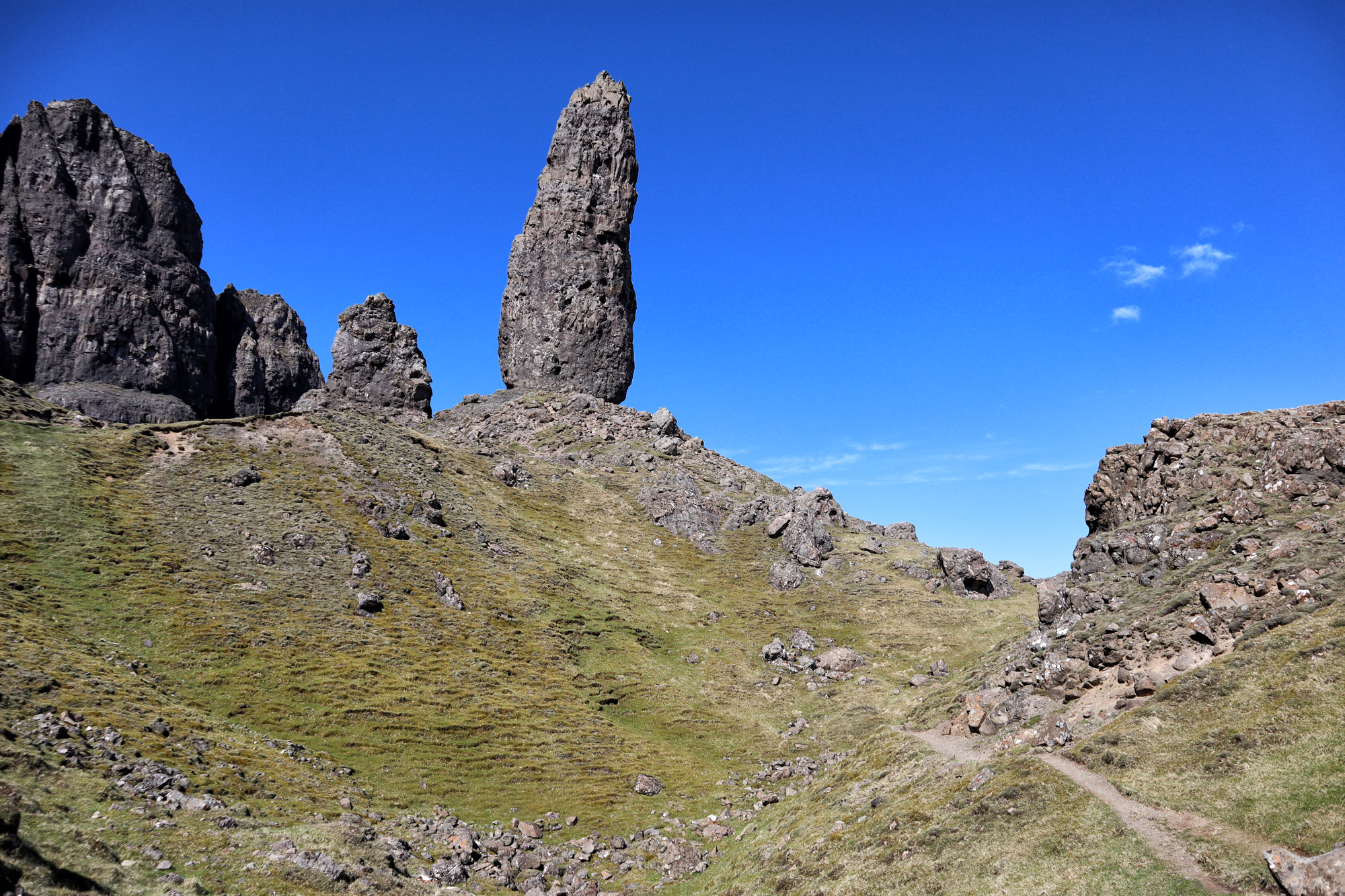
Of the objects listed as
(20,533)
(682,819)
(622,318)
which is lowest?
(682,819)

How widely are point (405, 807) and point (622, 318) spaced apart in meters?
113

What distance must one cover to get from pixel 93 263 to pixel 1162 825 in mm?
155821

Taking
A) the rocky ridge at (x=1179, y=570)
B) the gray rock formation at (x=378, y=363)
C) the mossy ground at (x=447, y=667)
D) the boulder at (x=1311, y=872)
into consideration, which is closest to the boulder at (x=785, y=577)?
the mossy ground at (x=447, y=667)

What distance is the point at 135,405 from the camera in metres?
116

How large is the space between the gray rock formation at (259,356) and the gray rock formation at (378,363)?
133ft

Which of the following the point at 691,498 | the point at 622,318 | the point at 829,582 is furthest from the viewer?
the point at 622,318

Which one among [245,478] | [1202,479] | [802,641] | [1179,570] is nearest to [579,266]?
[245,478]

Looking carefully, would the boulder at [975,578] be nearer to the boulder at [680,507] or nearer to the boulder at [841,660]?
the boulder at [841,660]

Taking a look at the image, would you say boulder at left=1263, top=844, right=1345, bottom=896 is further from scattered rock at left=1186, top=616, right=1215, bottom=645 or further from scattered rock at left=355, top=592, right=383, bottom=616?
scattered rock at left=355, top=592, right=383, bottom=616

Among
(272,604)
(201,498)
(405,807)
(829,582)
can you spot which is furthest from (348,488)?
(829,582)

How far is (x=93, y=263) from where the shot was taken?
118562 mm

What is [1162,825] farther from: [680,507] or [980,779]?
[680,507]

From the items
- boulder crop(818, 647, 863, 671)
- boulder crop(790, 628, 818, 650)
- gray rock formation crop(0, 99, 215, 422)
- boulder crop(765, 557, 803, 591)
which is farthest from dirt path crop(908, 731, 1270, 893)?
gray rock formation crop(0, 99, 215, 422)

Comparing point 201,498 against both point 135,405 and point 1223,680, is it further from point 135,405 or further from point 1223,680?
point 1223,680
